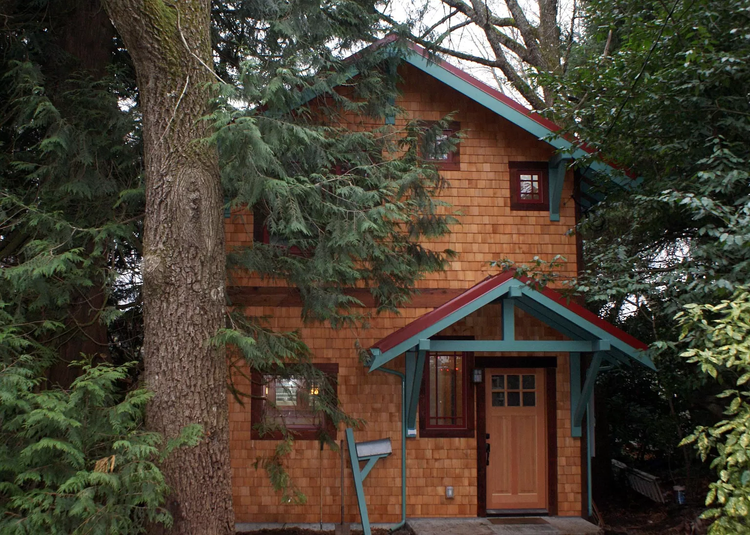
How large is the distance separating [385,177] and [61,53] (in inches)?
156

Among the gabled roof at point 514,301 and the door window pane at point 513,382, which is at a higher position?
the gabled roof at point 514,301

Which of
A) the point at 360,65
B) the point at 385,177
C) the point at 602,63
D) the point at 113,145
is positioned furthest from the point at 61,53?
the point at 602,63

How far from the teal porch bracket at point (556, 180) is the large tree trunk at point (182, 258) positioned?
500 centimetres

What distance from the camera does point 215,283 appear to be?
5.64 metres

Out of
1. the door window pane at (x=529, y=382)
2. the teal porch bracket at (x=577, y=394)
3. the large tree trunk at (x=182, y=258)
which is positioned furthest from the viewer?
the door window pane at (x=529, y=382)

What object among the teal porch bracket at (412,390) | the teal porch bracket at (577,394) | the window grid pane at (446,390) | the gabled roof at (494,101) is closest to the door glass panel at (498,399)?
the window grid pane at (446,390)

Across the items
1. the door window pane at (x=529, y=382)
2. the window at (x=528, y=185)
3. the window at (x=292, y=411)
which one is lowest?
the window at (x=292, y=411)

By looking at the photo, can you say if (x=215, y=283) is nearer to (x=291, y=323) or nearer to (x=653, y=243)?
(x=291, y=323)

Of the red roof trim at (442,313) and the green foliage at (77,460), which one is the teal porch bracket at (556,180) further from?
the green foliage at (77,460)

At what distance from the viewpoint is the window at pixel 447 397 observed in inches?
335

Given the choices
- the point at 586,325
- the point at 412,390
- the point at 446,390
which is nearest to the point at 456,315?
the point at 412,390

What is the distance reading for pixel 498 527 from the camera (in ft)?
26.0

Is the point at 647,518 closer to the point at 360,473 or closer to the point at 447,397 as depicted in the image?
the point at 447,397

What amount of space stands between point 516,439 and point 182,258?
563cm
